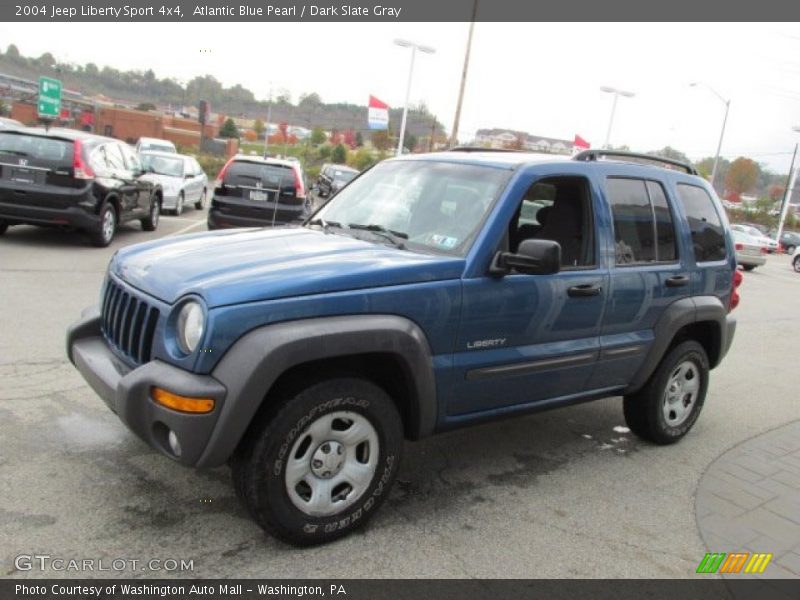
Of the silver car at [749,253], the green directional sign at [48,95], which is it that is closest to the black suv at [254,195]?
the silver car at [749,253]

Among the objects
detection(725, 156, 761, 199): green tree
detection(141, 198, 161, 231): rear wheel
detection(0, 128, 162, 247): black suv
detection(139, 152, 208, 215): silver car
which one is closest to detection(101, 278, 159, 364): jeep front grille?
detection(0, 128, 162, 247): black suv

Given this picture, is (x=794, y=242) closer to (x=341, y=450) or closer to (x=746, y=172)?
(x=746, y=172)

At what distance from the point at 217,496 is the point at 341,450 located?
829 millimetres

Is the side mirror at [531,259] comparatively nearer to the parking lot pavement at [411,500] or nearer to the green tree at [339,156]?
the parking lot pavement at [411,500]

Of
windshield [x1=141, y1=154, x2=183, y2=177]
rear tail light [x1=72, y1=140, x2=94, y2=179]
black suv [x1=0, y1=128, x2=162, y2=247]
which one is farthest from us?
windshield [x1=141, y1=154, x2=183, y2=177]

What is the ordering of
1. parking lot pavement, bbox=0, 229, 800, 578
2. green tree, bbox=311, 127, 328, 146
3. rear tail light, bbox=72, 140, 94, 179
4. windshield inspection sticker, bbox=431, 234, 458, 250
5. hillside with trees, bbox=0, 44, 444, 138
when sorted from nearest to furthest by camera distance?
parking lot pavement, bbox=0, 229, 800, 578 < windshield inspection sticker, bbox=431, 234, 458, 250 < rear tail light, bbox=72, 140, 94, 179 < hillside with trees, bbox=0, 44, 444, 138 < green tree, bbox=311, 127, 328, 146

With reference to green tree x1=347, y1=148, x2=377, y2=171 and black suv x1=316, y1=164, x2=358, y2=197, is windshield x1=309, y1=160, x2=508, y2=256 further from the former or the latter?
Result: green tree x1=347, y1=148, x2=377, y2=171

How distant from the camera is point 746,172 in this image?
76.4 m

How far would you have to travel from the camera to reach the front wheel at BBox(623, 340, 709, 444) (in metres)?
4.82

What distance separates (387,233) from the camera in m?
3.91

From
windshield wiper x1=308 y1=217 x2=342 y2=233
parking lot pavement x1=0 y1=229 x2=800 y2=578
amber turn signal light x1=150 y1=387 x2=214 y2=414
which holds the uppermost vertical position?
windshield wiper x1=308 y1=217 x2=342 y2=233

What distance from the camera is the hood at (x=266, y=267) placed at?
2.98 m

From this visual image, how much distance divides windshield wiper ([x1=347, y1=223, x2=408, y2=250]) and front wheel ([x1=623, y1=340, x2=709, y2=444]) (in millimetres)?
2188

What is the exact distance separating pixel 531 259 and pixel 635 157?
187 centimetres
